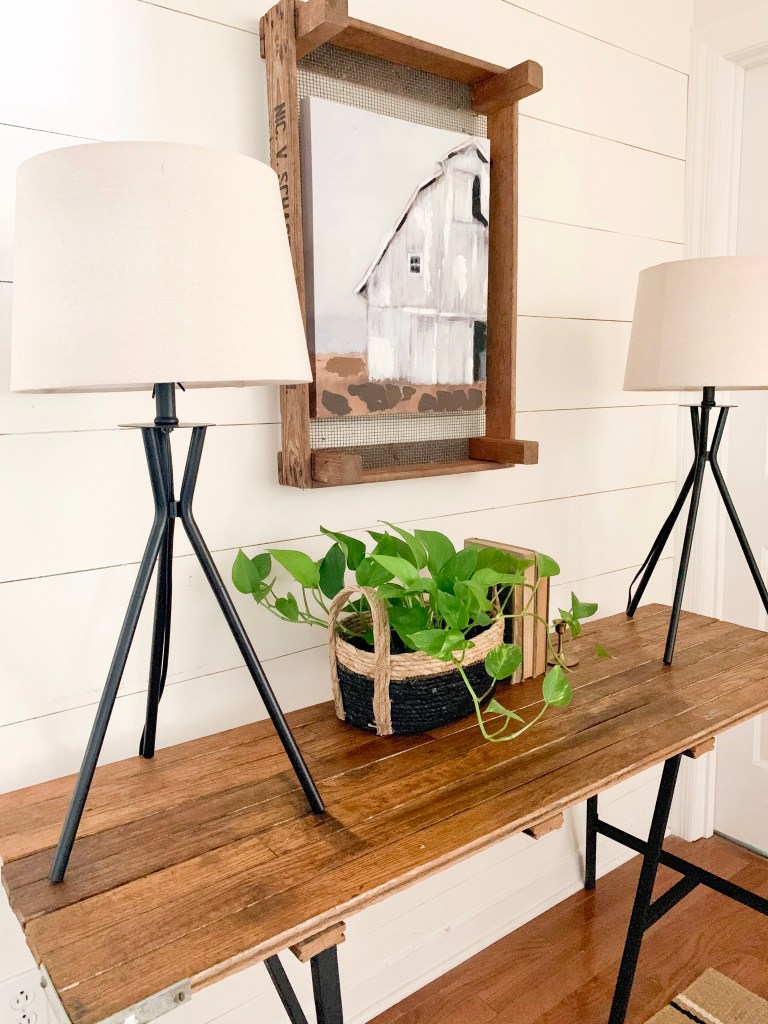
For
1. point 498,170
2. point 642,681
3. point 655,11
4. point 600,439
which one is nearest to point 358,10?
point 498,170

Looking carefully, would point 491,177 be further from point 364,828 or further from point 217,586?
point 364,828

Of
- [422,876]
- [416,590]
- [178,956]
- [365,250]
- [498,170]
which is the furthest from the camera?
[498,170]

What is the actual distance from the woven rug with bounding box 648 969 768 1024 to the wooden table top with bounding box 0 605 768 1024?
0.71 meters

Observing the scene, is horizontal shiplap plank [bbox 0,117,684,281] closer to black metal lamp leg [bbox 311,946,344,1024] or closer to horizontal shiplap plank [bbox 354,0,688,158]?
horizontal shiplap plank [bbox 354,0,688,158]

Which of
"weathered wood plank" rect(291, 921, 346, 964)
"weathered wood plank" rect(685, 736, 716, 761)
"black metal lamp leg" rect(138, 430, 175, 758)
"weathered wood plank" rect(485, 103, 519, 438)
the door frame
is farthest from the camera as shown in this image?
the door frame

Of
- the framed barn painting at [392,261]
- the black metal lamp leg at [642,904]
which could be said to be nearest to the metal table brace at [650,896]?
the black metal lamp leg at [642,904]

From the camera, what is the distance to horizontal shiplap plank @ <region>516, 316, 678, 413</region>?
1.66 metres

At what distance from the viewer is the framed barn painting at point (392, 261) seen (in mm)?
1268

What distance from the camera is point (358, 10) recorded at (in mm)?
1331

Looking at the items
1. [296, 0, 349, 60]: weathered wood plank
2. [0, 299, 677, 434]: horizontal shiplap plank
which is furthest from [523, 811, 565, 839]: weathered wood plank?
[296, 0, 349, 60]: weathered wood plank

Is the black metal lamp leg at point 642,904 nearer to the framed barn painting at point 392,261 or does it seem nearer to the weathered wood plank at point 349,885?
the weathered wood plank at point 349,885

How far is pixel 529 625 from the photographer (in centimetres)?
137

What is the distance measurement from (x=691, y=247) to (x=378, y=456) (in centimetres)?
108

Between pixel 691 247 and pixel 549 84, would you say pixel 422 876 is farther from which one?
pixel 691 247
